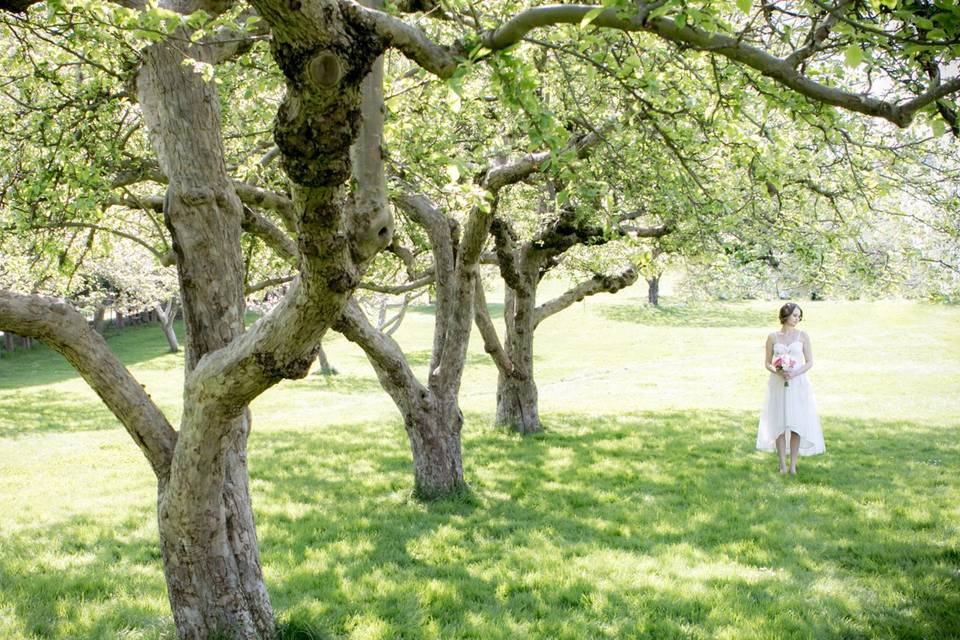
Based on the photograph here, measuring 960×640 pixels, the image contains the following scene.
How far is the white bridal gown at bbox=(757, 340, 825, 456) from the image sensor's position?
10.6 m

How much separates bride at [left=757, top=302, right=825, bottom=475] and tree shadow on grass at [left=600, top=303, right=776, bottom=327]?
38.1 metres

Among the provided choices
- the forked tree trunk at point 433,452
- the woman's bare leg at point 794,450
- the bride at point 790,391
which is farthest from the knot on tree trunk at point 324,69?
the woman's bare leg at point 794,450

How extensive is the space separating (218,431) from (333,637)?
2260 millimetres

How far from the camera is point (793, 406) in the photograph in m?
10.7

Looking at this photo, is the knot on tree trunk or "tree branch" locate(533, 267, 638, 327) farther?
"tree branch" locate(533, 267, 638, 327)

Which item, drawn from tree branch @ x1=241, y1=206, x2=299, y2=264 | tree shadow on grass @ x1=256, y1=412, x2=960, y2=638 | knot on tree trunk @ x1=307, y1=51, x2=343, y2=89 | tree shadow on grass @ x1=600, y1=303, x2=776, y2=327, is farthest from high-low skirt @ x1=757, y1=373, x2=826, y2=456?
tree shadow on grass @ x1=600, y1=303, x2=776, y2=327

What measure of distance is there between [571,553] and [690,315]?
155 feet

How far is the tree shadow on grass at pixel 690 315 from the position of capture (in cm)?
4894

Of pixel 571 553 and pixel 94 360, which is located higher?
pixel 94 360

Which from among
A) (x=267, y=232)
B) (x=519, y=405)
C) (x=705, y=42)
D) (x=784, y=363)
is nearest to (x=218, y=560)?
(x=267, y=232)

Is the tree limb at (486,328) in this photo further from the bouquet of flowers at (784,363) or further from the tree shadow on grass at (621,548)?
the bouquet of flowers at (784,363)

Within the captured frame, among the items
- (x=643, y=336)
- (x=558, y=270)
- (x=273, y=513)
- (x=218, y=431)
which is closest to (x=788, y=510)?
(x=273, y=513)

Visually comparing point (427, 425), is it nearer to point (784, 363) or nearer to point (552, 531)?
point (552, 531)

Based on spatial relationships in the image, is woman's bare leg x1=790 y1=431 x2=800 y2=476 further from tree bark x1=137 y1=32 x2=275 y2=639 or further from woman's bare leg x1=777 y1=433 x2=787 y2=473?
tree bark x1=137 y1=32 x2=275 y2=639
